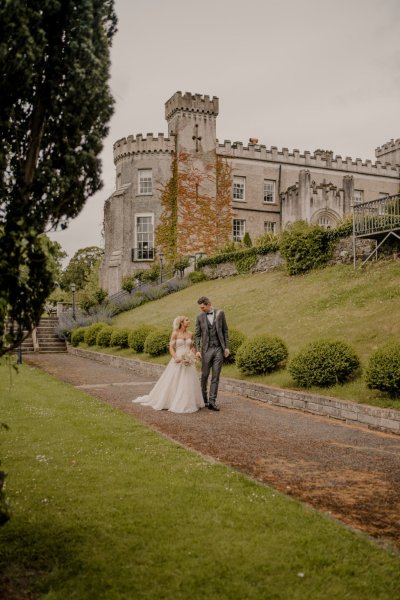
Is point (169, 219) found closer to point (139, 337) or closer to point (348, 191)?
point (348, 191)

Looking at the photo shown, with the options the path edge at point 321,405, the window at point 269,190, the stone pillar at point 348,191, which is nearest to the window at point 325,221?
the stone pillar at point 348,191

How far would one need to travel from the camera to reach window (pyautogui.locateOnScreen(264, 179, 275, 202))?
4034cm

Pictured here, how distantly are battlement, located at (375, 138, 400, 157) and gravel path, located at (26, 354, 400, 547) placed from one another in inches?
1612

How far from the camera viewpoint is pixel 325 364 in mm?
10484

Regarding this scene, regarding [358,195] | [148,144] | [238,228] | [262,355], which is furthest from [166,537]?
[358,195]

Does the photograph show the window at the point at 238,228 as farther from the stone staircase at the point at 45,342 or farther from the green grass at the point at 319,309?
the stone staircase at the point at 45,342

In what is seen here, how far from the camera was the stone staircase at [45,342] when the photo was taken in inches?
1012

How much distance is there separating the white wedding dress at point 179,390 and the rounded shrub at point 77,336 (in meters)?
15.5

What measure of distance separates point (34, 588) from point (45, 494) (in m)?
1.59

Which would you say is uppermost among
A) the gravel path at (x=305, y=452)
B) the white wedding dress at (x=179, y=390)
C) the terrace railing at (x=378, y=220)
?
the terrace railing at (x=378, y=220)

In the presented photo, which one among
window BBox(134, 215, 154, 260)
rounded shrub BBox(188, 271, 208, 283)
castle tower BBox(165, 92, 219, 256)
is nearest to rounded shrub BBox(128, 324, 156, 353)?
rounded shrub BBox(188, 271, 208, 283)

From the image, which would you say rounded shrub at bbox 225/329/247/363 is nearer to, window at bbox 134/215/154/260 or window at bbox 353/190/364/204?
window at bbox 134/215/154/260

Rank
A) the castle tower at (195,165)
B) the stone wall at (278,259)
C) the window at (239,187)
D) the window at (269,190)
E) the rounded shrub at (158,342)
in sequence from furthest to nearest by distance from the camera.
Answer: the window at (269,190)
the window at (239,187)
the castle tower at (195,165)
the stone wall at (278,259)
the rounded shrub at (158,342)

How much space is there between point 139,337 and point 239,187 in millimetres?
23001
